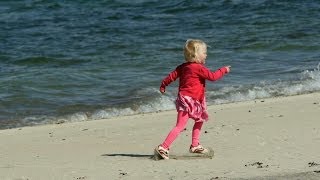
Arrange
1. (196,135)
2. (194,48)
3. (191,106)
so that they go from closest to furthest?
1. (194,48)
2. (191,106)
3. (196,135)

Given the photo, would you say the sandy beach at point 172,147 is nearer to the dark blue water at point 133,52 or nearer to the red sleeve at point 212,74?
the red sleeve at point 212,74

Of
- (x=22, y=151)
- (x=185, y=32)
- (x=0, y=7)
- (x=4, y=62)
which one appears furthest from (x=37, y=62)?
(x=0, y=7)

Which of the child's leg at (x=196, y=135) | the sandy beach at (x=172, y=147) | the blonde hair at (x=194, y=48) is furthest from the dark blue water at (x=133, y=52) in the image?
→ the blonde hair at (x=194, y=48)

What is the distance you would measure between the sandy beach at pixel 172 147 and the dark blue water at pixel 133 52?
1.41m

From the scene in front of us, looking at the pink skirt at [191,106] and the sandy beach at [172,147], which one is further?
the pink skirt at [191,106]

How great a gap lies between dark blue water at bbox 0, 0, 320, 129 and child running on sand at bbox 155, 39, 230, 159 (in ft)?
11.6

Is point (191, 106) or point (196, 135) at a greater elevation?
point (191, 106)

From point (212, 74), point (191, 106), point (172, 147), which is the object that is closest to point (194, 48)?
point (212, 74)

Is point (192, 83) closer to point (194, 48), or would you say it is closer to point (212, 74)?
point (212, 74)

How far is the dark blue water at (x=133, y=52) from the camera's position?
11.5 meters

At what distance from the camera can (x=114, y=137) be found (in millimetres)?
8445

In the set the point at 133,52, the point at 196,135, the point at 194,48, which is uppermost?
the point at 194,48

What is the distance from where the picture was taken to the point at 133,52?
15.8m

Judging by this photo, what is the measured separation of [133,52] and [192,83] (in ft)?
28.7
